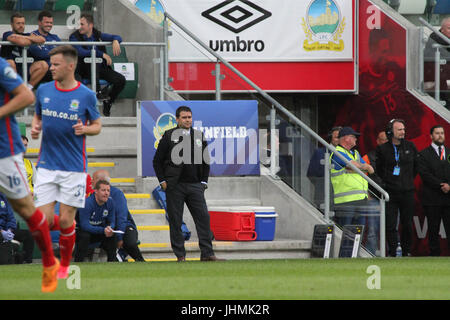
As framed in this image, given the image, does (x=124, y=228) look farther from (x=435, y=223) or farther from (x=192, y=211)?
(x=435, y=223)

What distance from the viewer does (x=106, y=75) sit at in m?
17.1

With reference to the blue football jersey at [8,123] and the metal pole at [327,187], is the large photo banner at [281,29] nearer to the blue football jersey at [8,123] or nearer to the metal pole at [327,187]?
the metal pole at [327,187]

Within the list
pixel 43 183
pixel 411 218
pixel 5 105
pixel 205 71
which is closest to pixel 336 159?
pixel 411 218

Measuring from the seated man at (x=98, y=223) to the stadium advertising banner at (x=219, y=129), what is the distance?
2.51 meters

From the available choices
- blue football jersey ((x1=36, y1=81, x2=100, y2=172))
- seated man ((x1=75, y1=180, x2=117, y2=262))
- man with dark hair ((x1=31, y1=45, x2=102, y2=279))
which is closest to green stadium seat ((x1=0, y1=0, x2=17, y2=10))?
seated man ((x1=75, y1=180, x2=117, y2=262))

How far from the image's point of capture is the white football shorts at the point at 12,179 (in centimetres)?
848

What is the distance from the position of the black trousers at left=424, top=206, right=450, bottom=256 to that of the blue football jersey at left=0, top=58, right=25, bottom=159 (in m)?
9.40

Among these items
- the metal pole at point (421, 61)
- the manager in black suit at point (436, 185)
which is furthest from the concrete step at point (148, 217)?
the metal pole at point (421, 61)

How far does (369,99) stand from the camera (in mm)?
19688

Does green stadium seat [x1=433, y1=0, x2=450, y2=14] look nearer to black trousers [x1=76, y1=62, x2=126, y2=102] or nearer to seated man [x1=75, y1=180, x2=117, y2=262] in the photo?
black trousers [x1=76, y1=62, x2=126, y2=102]

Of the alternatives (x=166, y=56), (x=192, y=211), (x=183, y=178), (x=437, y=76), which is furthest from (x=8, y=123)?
(x=437, y=76)

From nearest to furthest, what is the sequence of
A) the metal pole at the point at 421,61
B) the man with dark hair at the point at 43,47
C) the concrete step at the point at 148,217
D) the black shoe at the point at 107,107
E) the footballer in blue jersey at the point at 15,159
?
the footballer in blue jersey at the point at 15,159
the concrete step at the point at 148,217
the man with dark hair at the point at 43,47
the black shoe at the point at 107,107
the metal pole at the point at 421,61
